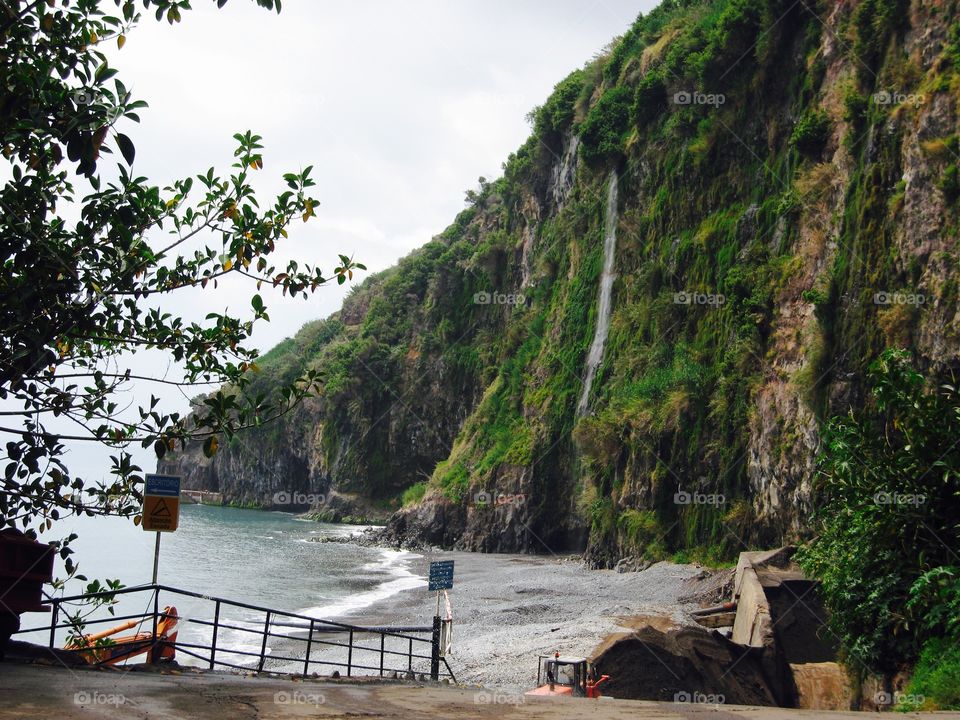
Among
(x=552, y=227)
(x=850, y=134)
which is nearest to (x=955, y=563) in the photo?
(x=850, y=134)

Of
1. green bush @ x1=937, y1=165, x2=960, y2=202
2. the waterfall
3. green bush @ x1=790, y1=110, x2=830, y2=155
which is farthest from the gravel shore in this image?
green bush @ x1=790, y1=110, x2=830, y2=155

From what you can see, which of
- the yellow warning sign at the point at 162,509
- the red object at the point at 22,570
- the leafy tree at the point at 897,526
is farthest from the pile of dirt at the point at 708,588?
the red object at the point at 22,570

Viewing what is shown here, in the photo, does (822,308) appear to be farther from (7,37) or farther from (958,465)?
(7,37)

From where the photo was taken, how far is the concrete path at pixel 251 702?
7477mm

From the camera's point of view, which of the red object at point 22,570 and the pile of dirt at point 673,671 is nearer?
the red object at point 22,570

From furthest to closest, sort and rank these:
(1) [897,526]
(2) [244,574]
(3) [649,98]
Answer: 1. (3) [649,98]
2. (2) [244,574]
3. (1) [897,526]

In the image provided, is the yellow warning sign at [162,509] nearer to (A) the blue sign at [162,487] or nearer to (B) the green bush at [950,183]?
(A) the blue sign at [162,487]

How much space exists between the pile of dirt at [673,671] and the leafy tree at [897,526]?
6.76 feet

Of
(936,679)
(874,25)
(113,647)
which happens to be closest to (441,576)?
(936,679)

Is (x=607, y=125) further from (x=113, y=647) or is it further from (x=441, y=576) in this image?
(x=113, y=647)

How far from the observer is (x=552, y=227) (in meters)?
60.0

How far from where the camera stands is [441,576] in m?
15.8

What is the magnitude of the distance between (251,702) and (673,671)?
8643 millimetres

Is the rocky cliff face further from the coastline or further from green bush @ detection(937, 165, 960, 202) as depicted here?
the coastline
